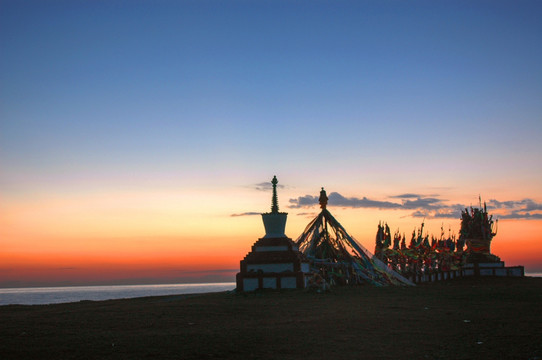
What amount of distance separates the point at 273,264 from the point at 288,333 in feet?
88.0

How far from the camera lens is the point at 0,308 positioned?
106ft

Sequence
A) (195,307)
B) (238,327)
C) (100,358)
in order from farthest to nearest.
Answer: (195,307)
(238,327)
(100,358)

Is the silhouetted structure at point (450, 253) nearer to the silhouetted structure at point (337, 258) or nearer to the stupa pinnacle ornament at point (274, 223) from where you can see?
the silhouetted structure at point (337, 258)

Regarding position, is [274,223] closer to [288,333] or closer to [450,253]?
[288,333]

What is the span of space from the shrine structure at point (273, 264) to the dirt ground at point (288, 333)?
16.6m

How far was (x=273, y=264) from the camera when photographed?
1770 inches

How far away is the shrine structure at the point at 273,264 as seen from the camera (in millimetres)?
44250

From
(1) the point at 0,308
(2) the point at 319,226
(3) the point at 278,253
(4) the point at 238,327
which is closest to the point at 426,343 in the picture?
(4) the point at 238,327

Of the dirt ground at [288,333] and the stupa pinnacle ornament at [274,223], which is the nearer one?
the dirt ground at [288,333]

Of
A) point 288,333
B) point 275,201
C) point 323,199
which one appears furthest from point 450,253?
point 288,333

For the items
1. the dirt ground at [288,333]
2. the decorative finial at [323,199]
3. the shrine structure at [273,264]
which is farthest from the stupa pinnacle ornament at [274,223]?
the dirt ground at [288,333]

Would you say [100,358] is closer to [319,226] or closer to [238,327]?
[238,327]

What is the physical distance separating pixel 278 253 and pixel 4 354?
31.2 m

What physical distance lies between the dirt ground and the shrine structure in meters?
16.6
